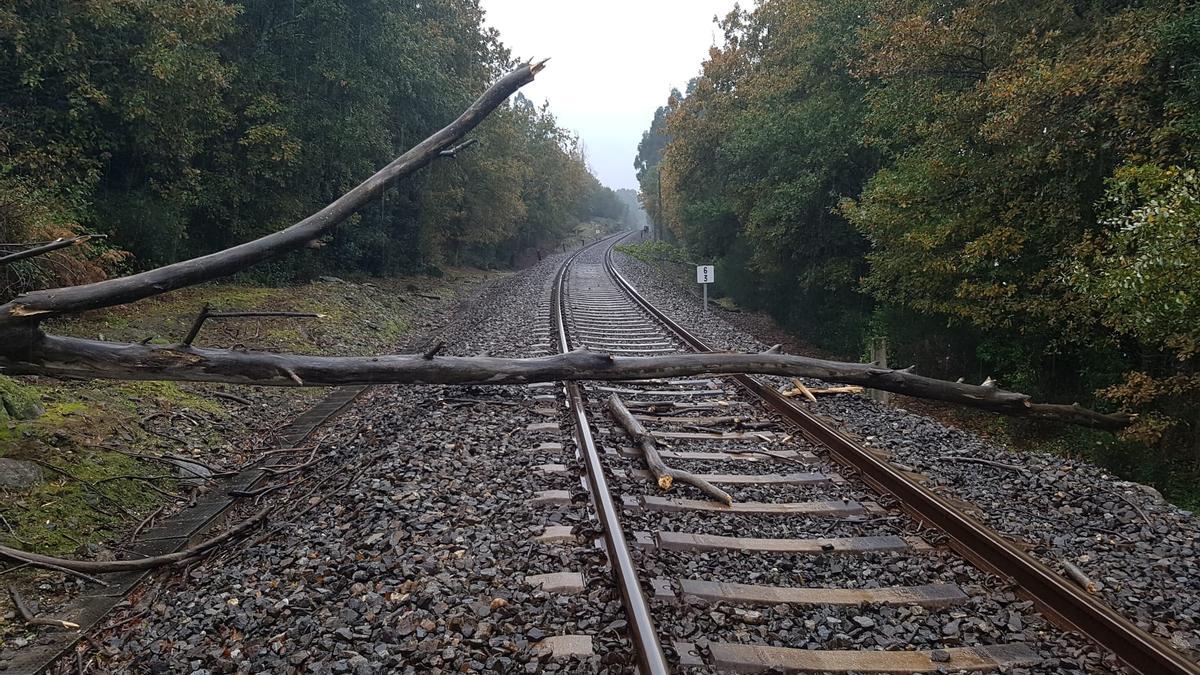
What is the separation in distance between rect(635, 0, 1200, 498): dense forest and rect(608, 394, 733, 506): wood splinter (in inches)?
181

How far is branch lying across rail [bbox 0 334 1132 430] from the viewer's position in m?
4.60

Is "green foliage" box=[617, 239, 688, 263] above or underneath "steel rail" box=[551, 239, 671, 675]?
above

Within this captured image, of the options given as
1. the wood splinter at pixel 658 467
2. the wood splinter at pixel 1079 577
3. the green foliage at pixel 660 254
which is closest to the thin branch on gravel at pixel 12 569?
the wood splinter at pixel 658 467

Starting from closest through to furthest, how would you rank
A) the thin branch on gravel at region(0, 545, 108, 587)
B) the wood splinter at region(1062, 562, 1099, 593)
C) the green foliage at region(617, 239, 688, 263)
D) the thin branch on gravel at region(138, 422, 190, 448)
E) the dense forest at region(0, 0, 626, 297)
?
the wood splinter at region(1062, 562, 1099, 593), the thin branch on gravel at region(0, 545, 108, 587), the thin branch on gravel at region(138, 422, 190, 448), the dense forest at region(0, 0, 626, 297), the green foliage at region(617, 239, 688, 263)

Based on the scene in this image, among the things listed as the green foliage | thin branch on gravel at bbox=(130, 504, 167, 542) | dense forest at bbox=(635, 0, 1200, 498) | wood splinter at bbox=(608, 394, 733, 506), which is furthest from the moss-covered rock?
the green foliage

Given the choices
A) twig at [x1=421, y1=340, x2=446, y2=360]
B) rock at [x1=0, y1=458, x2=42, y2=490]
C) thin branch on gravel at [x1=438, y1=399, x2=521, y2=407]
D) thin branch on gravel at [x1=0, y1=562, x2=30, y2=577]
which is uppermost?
twig at [x1=421, y1=340, x2=446, y2=360]

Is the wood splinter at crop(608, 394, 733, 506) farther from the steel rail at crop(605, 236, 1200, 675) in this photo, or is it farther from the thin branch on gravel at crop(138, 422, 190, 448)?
the thin branch on gravel at crop(138, 422, 190, 448)

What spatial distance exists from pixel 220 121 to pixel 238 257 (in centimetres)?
843

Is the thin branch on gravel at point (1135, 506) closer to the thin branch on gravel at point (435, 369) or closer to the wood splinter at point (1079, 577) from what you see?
the wood splinter at point (1079, 577)

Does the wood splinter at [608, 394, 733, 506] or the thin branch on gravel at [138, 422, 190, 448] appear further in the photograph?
the thin branch on gravel at [138, 422, 190, 448]

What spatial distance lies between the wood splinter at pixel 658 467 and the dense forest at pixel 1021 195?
181 inches

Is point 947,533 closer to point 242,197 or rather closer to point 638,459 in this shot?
point 638,459

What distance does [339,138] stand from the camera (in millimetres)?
14102

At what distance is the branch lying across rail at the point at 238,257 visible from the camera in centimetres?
439
